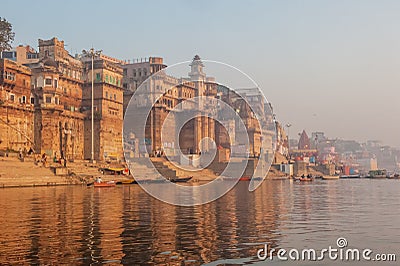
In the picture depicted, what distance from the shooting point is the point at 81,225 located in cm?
2080

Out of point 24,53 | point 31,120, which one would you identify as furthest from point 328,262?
point 24,53

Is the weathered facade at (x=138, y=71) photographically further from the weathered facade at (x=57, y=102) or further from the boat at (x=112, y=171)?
the boat at (x=112, y=171)

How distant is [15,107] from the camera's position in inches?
2729

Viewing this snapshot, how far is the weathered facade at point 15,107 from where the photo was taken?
2662 inches

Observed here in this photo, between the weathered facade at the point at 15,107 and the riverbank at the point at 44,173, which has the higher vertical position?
the weathered facade at the point at 15,107

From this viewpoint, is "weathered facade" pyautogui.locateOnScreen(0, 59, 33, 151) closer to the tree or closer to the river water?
the tree

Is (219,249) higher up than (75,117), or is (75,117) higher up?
(75,117)

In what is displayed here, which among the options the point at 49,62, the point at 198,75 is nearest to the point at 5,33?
the point at 49,62

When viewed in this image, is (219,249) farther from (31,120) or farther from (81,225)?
(31,120)

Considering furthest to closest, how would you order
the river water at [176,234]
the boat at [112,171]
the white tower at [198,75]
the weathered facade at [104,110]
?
the white tower at [198,75], the weathered facade at [104,110], the boat at [112,171], the river water at [176,234]

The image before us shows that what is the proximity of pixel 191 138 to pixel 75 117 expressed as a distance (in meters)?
35.7

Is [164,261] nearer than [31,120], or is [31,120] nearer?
[164,261]

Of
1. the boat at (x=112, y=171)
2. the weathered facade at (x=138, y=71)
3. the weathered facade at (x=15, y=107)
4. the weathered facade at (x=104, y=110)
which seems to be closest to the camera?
the weathered facade at (x=15, y=107)

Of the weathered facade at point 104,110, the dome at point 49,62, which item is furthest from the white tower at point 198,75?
the dome at point 49,62
